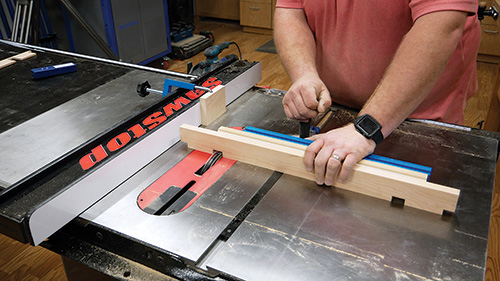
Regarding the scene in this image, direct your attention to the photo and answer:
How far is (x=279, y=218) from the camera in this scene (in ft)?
2.79

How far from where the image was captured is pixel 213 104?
1.23 m

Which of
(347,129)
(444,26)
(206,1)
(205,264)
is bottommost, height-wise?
(206,1)

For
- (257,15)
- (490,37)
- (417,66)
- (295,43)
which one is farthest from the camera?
(257,15)

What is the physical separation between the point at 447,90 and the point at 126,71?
1153 mm

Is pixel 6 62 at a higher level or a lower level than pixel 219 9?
higher

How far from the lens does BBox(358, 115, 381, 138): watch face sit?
38.5 inches

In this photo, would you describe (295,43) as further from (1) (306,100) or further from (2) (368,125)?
(2) (368,125)

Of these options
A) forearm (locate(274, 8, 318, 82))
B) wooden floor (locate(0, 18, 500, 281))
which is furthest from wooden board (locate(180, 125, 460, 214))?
wooden floor (locate(0, 18, 500, 281))

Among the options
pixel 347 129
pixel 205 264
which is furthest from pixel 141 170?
pixel 347 129

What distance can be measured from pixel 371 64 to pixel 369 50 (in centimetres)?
4

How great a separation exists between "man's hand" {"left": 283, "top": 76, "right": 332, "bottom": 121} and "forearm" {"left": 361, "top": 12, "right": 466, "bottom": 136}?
4.5 inches

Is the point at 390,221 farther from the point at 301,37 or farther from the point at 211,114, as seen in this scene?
the point at 301,37

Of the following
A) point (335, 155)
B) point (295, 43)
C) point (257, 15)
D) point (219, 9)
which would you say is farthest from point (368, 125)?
point (219, 9)

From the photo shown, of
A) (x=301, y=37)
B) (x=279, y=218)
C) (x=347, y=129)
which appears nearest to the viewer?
(x=279, y=218)
